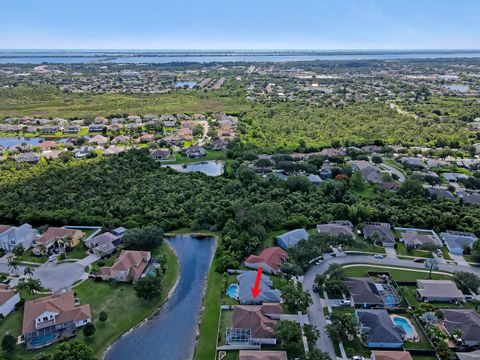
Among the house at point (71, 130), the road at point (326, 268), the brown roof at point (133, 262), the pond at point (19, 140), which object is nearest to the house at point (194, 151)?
the pond at point (19, 140)

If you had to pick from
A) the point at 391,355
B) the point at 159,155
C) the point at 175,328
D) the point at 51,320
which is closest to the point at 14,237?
the point at 51,320

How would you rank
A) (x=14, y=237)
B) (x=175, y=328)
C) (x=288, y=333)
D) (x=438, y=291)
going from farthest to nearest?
(x=14, y=237) < (x=438, y=291) < (x=175, y=328) < (x=288, y=333)

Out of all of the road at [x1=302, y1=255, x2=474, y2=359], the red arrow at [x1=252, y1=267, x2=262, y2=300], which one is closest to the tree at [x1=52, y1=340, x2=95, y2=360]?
the red arrow at [x1=252, y1=267, x2=262, y2=300]

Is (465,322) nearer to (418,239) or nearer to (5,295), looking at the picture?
(418,239)

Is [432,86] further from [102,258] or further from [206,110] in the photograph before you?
[102,258]

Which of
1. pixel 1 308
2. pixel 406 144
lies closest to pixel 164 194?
pixel 1 308

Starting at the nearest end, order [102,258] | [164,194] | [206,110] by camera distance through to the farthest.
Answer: [102,258] → [164,194] → [206,110]
